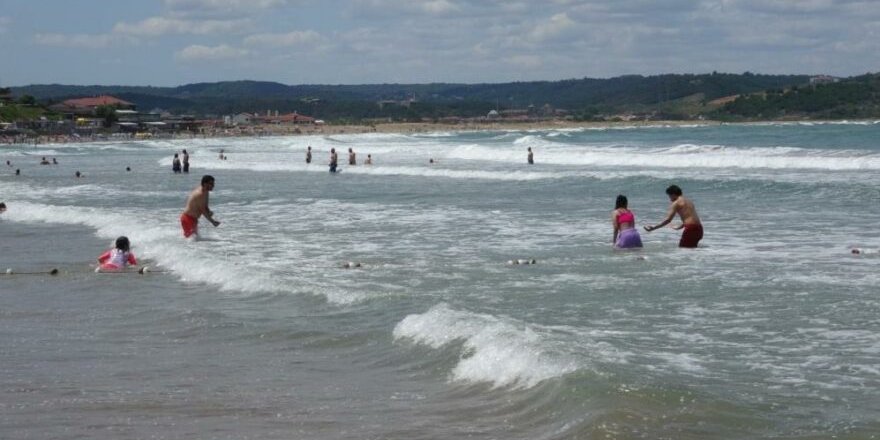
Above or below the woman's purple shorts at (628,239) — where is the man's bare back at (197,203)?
above

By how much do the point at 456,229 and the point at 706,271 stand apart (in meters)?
8.03

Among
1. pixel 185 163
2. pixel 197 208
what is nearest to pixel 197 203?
pixel 197 208

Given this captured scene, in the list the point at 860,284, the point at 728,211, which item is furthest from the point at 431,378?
the point at 728,211

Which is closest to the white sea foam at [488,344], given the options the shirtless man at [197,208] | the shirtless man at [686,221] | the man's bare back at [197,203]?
the shirtless man at [686,221]

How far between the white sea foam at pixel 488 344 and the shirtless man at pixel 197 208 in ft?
26.2

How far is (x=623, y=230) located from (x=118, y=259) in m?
7.73

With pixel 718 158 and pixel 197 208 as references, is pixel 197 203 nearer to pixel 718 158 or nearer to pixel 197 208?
pixel 197 208

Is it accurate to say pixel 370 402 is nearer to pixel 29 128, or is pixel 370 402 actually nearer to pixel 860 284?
pixel 860 284

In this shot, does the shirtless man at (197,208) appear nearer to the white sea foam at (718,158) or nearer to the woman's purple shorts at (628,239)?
the woman's purple shorts at (628,239)

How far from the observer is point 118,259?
17.8 metres

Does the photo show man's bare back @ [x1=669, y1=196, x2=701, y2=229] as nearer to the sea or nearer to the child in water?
the sea

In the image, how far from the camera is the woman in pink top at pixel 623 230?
18375 millimetres

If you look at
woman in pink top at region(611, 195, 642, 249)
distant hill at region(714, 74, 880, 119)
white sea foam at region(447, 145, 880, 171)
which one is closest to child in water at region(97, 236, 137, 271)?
woman in pink top at region(611, 195, 642, 249)

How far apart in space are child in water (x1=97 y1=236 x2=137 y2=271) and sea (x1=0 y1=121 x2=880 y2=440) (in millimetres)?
289
